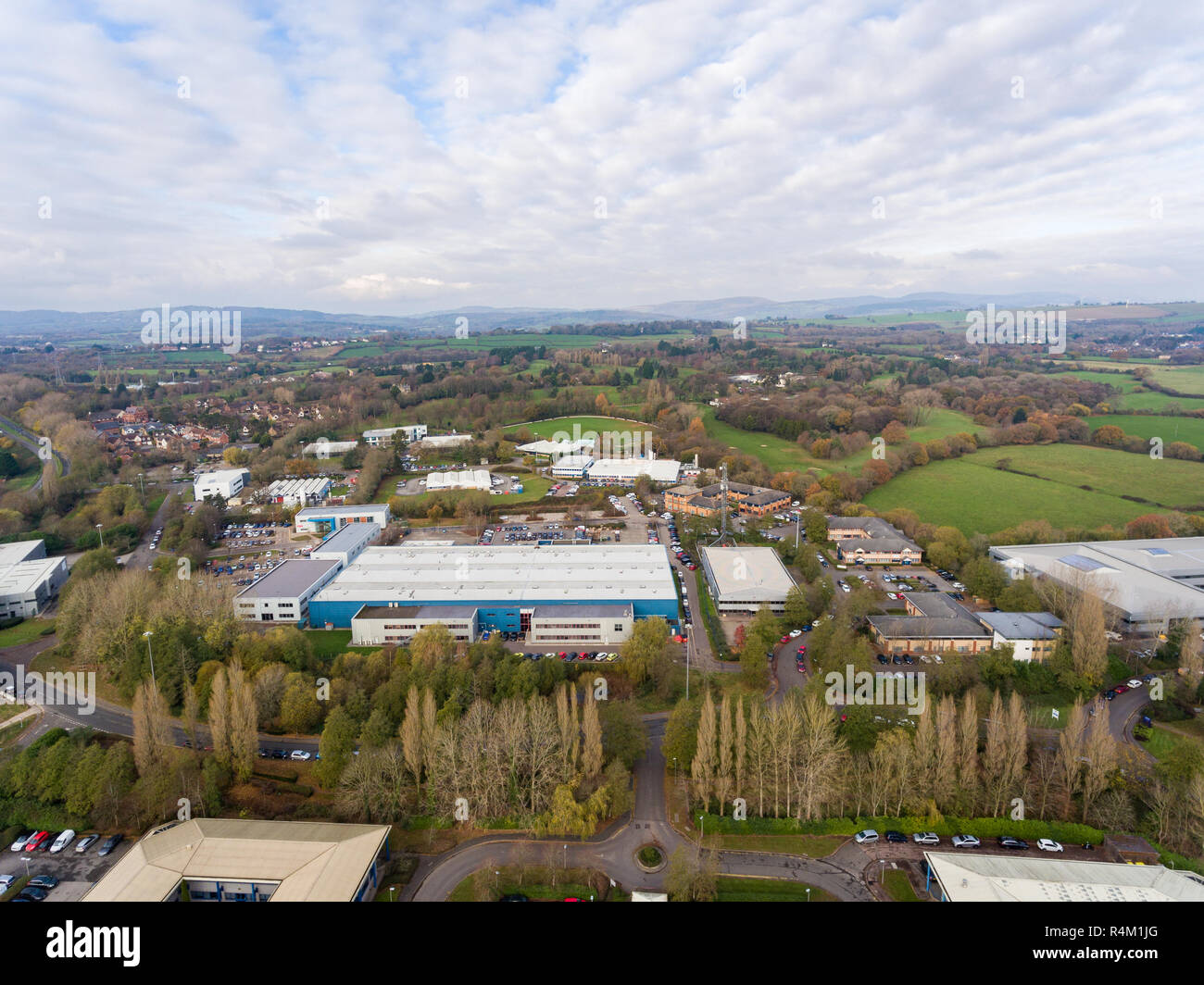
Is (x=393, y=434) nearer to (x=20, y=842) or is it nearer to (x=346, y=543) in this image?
(x=346, y=543)

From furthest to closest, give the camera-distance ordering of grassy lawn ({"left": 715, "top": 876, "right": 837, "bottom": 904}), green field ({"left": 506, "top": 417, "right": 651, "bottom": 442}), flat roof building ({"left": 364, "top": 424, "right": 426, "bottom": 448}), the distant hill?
the distant hill < green field ({"left": 506, "top": 417, "right": 651, "bottom": 442}) < flat roof building ({"left": 364, "top": 424, "right": 426, "bottom": 448}) < grassy lawn ({"left": 715, "top": 876, "right": 837, "bottom": 904})

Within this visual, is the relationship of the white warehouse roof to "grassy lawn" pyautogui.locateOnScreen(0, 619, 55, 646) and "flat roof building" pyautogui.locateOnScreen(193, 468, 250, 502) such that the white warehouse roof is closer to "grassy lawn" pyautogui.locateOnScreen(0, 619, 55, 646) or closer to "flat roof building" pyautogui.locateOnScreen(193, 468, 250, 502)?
"grassy lawn" pyautogui.locateOnScreen(0, 619, 55, 646)

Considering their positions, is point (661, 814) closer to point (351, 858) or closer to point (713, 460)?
point (351, 858)

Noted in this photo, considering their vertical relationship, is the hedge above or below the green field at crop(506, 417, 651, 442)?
below

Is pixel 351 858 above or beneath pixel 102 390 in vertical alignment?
beneath

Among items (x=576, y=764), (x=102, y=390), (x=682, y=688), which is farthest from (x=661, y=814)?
(x=102, y=390)

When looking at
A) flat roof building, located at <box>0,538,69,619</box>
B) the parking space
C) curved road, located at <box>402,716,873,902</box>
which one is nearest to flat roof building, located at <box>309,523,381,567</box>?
flat roof building, located at <box>0,538,69,619</box>

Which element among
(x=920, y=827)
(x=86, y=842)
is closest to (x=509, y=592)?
(x=86, y=842)

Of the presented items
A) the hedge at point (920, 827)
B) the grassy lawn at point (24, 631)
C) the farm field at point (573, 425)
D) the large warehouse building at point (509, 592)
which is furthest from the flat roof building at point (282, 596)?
the farm field at point (573, 425)
